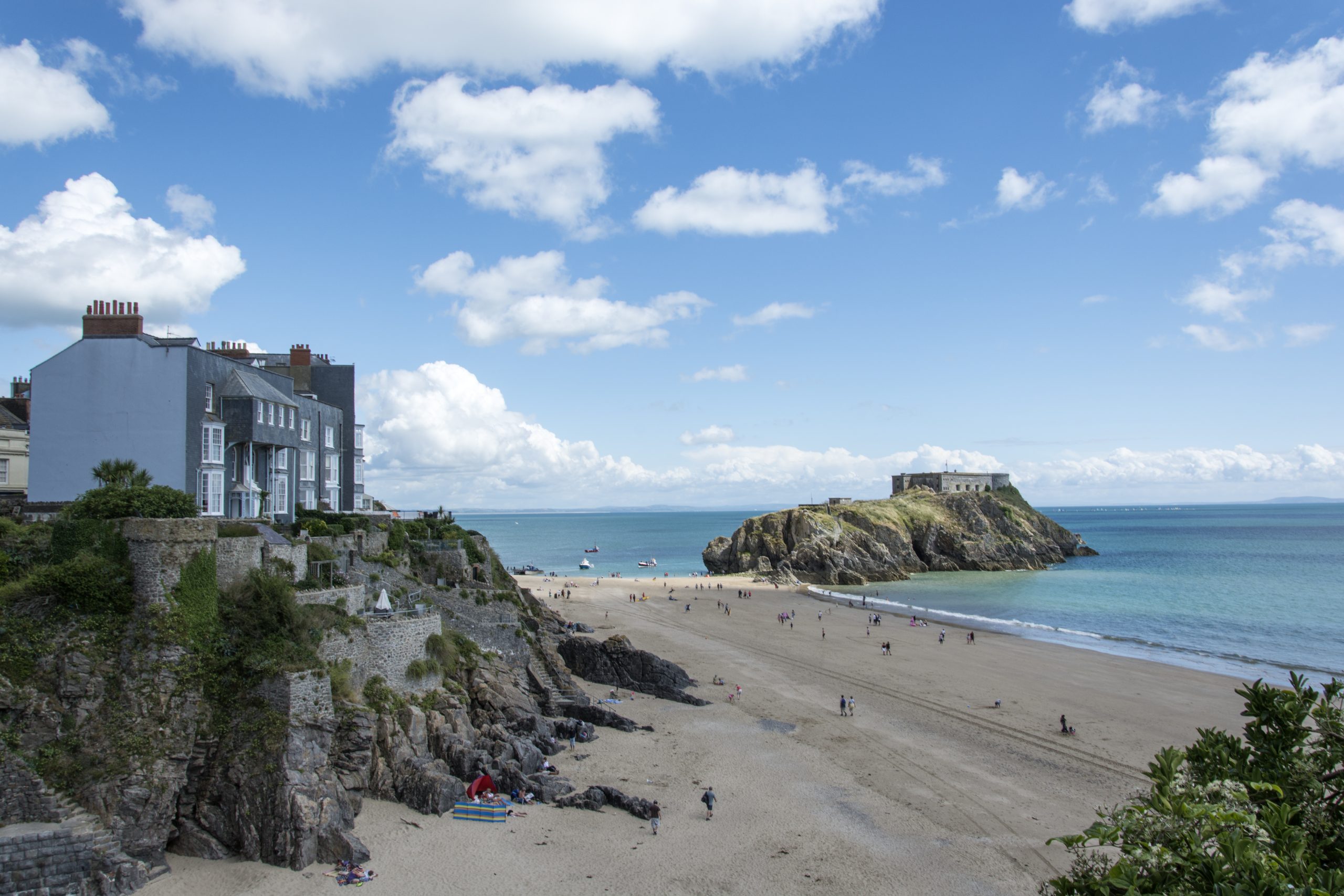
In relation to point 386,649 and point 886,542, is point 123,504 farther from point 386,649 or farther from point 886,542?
point 886,542

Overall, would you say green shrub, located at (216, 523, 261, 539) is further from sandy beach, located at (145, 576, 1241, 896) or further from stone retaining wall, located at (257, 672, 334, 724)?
sandy beach, located at (145, 576, 1241, 896)

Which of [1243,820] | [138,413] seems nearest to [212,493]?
[138,413]

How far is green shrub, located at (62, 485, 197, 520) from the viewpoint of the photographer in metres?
21.0

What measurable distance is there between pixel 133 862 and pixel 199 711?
11.2 ft

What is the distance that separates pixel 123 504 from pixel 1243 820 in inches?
A: 997

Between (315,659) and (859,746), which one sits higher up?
(315,659)

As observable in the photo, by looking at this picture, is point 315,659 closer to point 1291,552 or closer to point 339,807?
point 339,807

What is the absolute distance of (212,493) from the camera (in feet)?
103

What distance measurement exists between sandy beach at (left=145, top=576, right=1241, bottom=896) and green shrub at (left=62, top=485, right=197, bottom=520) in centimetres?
941

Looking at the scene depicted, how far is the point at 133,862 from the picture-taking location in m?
16.5

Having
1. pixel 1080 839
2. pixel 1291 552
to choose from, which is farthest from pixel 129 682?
pixel 1291 552

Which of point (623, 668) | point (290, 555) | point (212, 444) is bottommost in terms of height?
point (623, 668)

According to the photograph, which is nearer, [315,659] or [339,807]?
[339,807]

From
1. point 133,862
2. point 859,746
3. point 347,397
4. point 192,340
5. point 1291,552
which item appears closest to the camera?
point 133,862
